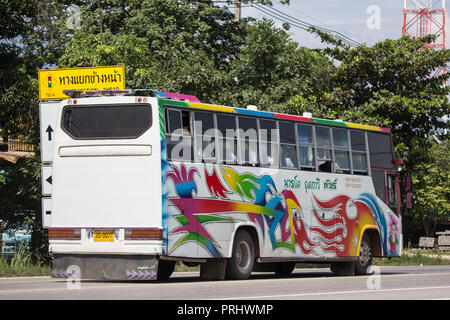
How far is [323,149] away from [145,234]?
20.9 feet

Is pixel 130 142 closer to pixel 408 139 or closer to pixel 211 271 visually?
pixel 211 271

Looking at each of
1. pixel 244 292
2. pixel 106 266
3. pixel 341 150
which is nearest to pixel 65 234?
pixel 106 266

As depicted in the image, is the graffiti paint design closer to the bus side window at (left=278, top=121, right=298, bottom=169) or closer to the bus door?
the bus door

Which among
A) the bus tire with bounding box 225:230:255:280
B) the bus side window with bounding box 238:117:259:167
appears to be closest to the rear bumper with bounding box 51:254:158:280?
the bus tire with bounding box 225:230:255:280

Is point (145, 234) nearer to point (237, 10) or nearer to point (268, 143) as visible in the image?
point (268, 143)

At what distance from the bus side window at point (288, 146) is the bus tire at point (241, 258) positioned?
2045 mm

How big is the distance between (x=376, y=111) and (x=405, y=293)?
922 inches

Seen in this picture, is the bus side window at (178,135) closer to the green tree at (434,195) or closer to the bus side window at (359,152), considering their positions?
the bus side window at (359,152)

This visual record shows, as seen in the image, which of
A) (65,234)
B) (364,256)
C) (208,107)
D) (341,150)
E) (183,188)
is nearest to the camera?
(65,234)

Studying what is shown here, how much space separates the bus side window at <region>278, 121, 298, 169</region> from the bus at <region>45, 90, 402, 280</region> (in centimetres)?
2

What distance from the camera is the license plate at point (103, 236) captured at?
1640 centimetres

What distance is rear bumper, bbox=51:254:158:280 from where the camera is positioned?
16.0 meters

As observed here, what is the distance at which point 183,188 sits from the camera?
55.4 feet
